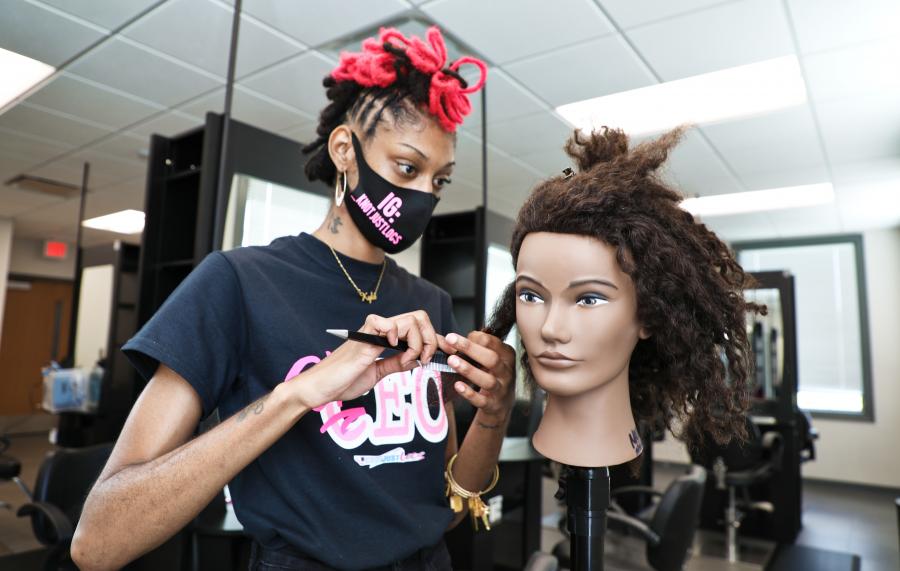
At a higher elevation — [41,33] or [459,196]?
Result: [459,196]

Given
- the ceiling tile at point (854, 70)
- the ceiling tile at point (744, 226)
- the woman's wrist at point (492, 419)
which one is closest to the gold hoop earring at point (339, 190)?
the woman's wrist at point (492, 419)

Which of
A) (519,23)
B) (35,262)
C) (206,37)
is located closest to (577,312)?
(35,262)

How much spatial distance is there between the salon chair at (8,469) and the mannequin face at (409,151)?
214 cm

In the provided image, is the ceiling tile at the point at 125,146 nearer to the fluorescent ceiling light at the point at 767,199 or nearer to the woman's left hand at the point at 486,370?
the woman's left hand at the point at 486,370

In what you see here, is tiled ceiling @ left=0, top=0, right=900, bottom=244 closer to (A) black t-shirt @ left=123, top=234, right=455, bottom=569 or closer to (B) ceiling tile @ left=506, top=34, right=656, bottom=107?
(B) ceiling tile @ left=506, top=34, right=656, bottom=107

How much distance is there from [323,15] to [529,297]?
2.39 m

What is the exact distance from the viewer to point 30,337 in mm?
2135

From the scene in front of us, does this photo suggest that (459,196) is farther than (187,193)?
Yes

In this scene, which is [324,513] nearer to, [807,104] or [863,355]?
[807,104]

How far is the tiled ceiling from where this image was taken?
7.15 feet

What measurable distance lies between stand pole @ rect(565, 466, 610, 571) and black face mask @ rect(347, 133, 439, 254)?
556 mm

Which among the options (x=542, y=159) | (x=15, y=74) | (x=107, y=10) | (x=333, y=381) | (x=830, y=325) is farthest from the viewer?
(x=830, y=325)

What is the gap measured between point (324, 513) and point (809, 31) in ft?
10.9

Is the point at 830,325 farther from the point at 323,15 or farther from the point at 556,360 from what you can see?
the point at 556,360
